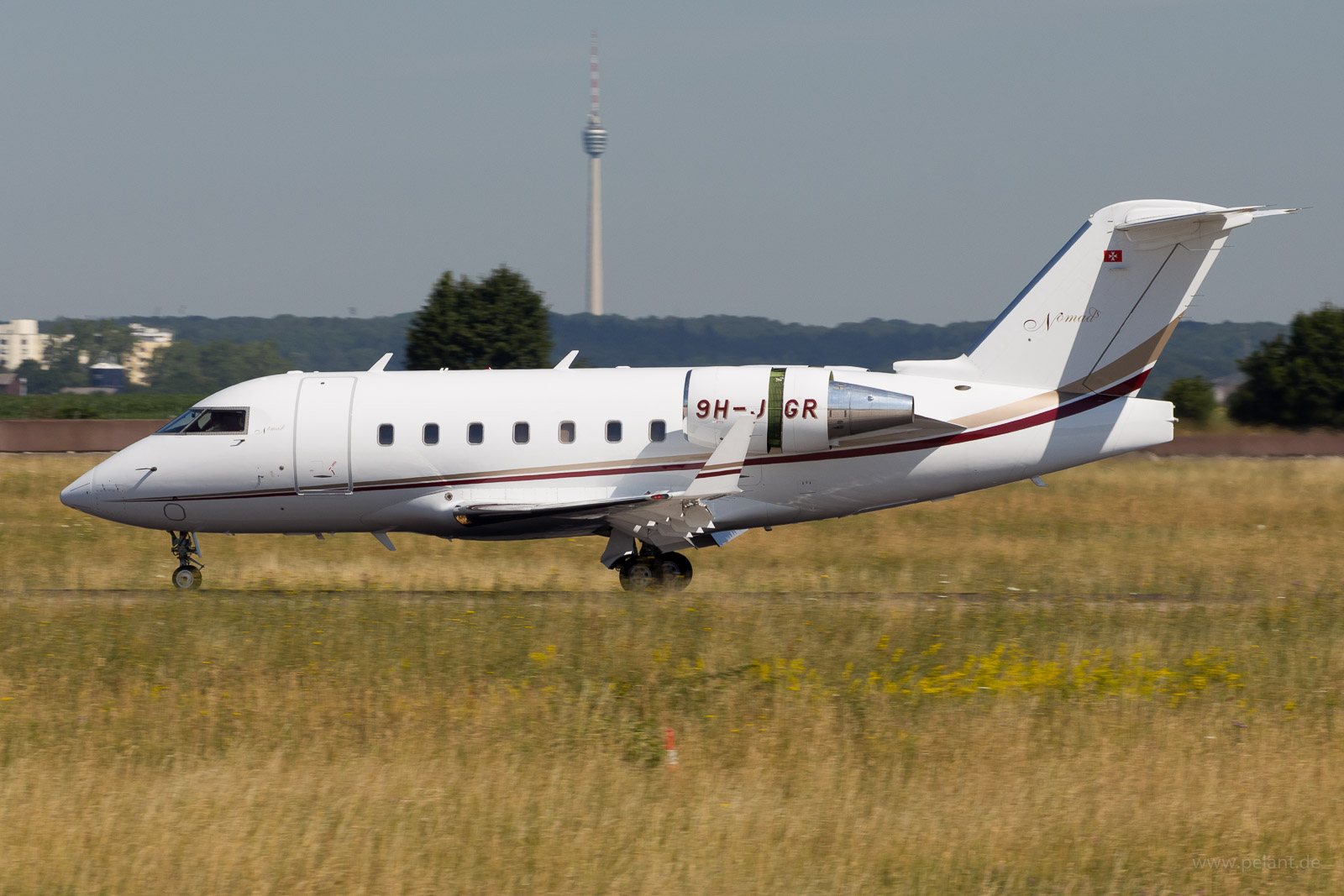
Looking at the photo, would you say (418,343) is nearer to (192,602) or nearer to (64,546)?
(64,546)

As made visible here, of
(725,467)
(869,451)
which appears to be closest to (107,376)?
(725,467)

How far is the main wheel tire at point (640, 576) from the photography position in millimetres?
18719

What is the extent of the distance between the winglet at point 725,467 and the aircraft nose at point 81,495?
865 centimetres

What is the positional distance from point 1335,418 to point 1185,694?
63142 millimetres

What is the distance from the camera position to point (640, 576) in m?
18.8

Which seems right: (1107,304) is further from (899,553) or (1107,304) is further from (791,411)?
(899,553)

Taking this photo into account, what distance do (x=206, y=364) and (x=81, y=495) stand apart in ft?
471

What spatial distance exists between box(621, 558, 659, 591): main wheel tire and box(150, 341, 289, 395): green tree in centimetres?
12939

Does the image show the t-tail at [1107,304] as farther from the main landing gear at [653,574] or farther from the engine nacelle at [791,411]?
the main landing gear at [653,574]

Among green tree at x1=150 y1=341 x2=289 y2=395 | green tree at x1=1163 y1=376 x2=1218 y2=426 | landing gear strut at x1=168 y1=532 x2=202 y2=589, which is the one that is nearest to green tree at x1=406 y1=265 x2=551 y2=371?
green tree at x1=1163 y1=376 x2=1218 y2=426

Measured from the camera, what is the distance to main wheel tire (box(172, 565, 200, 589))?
19344 mm

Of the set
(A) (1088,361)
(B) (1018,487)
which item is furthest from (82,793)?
(B) (1018,487)

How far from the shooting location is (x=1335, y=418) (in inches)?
2680

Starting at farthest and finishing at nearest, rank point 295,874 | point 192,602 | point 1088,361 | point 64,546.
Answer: point 64,546, point 1088,361, point 192,602, point 295,874
